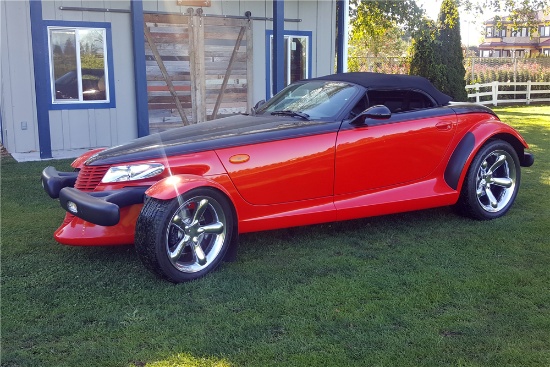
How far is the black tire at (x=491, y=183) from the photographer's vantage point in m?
5.66

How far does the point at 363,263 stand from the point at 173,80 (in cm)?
810

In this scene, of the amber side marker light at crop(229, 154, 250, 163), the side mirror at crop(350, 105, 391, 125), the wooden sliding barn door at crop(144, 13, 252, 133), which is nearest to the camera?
the amber side marker light at crop(229, 154, 250, 163)

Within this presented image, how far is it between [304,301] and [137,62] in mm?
7313

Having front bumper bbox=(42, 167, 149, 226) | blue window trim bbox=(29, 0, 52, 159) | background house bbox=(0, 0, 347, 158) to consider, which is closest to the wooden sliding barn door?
background house bbox=(0, 0, 347, 158)

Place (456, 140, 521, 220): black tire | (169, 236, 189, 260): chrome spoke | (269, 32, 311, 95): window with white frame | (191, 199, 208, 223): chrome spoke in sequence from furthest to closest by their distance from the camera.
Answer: (269, 32, 311, 95): window with white frame, (456, 140, 521, 220): black tire, (191, 199, 208, 223): chrome spoke, (169, 236, 189, 260): chrome spoke

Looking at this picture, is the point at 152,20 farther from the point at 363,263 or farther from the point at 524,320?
the point at 524,320

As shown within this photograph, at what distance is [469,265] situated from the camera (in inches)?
177

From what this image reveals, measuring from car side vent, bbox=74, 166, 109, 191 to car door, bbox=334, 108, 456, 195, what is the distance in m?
1.89

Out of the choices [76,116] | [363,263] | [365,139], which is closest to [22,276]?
[363,263]

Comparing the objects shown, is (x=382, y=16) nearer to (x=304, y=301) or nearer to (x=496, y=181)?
(x=496, y=181)

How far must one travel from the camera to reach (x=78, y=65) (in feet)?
35.1

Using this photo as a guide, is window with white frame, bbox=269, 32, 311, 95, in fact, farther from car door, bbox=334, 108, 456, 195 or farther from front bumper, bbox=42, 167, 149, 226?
front bumper, bbox=42, 167, 149, 226

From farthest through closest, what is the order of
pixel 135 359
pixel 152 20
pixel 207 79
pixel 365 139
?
1. pixel 207 79
2. pixel 152 20
3. pixel 365 139
4. pixel 135 359

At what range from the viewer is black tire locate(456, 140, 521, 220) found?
566cm
